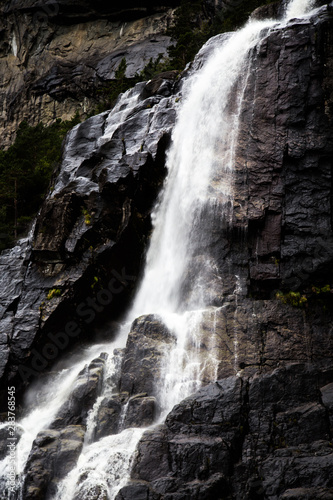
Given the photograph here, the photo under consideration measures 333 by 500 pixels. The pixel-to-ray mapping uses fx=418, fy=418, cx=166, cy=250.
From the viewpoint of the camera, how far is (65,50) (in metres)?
44.3

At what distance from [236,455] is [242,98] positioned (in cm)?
→ 1322

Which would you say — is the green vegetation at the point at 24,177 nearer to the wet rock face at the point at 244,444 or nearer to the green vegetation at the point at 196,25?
the green vegetation at the point at 196,25

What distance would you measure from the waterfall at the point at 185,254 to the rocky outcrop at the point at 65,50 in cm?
2169

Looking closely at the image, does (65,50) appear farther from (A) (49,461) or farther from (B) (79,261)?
(A) (49,461)

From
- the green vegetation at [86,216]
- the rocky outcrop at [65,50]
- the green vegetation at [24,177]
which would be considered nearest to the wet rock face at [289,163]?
the green vegetation at [86,216]

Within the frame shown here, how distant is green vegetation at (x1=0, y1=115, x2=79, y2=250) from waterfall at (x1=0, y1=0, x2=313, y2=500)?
6.30 metres

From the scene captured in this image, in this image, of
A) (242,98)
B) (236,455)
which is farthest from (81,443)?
(242,98)

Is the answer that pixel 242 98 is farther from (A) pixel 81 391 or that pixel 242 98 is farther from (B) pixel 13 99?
(B) pixel 13 99

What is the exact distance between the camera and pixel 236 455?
375 inches

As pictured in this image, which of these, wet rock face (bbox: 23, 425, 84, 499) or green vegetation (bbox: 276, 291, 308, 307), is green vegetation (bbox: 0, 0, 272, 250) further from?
green vegetation (bbox: 276, 291, 308, 307)

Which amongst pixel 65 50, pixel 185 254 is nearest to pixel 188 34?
pixel 65 50

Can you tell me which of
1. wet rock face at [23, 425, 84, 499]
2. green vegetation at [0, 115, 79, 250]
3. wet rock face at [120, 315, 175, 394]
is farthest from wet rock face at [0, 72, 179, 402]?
green vegetation at [0, 115, 79, 250]

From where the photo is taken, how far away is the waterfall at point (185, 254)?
10.1 meters

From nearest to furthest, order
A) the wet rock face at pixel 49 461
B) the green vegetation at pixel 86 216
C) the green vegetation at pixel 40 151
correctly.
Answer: the wet rock face at pixel 49 461
the green vegetation at pixel 86 216
the green vegetation at pixel 40 151
